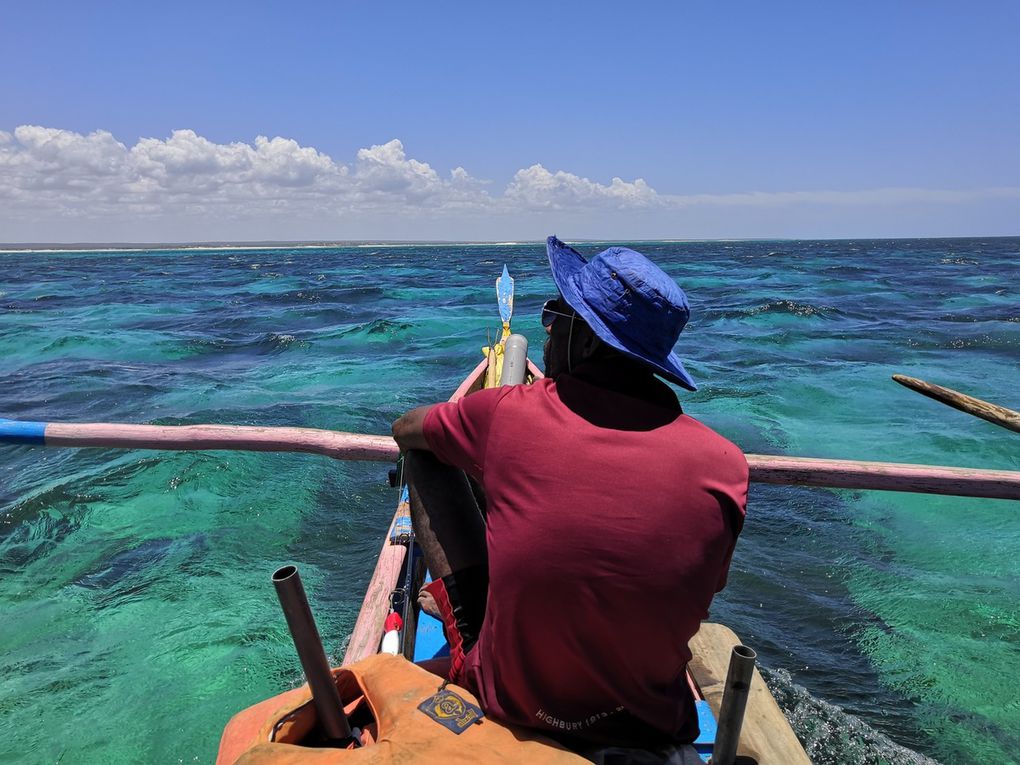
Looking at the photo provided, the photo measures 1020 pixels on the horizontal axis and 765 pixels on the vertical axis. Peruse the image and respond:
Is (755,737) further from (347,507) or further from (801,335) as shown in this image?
(801,335)

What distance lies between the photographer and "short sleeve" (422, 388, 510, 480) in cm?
181

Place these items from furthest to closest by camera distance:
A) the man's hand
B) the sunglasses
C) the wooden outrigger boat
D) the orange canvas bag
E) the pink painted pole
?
the pink painted pole → the wooden outrigger boat → the man's hand → the sunglasses → the orange canvas bag

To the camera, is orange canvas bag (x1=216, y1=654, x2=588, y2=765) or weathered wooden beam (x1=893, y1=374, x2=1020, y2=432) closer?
orange canvas bag (x1=216, y1=654, x2=588, y2=765)

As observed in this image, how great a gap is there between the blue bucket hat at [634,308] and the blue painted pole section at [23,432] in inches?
141

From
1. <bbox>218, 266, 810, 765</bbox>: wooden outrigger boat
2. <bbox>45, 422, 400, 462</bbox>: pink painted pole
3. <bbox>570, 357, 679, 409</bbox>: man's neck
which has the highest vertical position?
<bbox>570, 357, 679, 409</bbox>: man's neck

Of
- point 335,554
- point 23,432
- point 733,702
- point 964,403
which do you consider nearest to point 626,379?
point 733,702

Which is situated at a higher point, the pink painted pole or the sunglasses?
the sunglasses

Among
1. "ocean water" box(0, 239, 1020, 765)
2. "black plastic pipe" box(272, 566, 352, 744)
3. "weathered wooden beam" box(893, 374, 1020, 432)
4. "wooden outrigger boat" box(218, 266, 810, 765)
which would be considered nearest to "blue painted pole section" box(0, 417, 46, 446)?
"ocean water" box(0, 239, 1020, 765)

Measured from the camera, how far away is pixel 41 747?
3889mm

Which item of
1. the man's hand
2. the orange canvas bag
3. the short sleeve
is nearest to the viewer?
the orange canvas bag

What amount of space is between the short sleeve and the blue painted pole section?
3.02 metres

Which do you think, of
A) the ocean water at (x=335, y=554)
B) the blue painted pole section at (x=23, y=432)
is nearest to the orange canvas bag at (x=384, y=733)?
the ocean water at (x=335, y=554)

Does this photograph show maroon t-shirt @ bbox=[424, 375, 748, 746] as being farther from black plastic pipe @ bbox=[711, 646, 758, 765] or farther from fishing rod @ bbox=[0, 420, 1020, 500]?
fishing rod @ bbox=[0, 420, 1020, 500]

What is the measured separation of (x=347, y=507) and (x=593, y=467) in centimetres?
638
